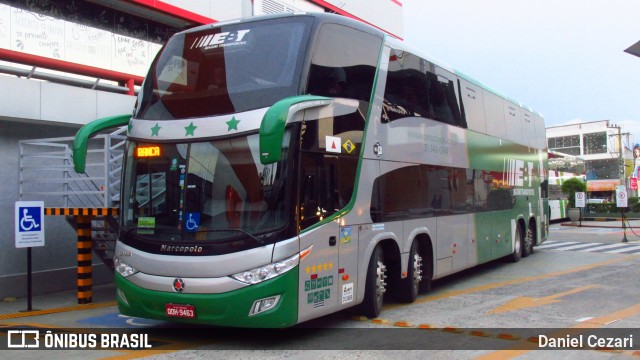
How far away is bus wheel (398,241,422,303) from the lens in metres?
10.1

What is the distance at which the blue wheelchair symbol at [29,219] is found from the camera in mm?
9836

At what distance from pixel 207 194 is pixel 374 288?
306 cm

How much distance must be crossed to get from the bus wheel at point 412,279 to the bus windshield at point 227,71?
13.8 feet

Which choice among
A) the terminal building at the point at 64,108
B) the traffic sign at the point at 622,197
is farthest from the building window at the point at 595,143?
the terminal building at the point at 64,108

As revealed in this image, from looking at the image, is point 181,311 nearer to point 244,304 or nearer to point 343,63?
point 244,304

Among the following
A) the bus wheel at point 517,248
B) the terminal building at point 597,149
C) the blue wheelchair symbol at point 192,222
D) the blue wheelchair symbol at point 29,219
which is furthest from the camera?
the terminal building at point 597,149

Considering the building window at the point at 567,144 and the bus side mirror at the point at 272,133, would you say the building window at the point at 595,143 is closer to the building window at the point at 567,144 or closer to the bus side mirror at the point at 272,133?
the building window at the point at 567,144

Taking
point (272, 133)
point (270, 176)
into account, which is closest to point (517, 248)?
point (270, 176)

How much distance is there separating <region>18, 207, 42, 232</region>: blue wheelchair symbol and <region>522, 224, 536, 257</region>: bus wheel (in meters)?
13.3

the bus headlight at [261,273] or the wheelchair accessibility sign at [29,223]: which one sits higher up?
the wheelchair accessibility sign at [29,223]

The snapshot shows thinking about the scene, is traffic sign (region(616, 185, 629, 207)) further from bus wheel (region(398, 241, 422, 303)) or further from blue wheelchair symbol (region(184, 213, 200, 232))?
blue wheelchair symbol (region(184, 213, 200, 232))

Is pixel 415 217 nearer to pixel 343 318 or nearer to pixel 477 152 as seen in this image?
pixel 343 318

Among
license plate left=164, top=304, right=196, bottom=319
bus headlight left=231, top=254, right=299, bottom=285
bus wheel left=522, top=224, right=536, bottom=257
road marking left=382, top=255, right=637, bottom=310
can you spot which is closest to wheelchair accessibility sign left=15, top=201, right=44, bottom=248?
license plate left=164, top=304, right=196, bottom=319

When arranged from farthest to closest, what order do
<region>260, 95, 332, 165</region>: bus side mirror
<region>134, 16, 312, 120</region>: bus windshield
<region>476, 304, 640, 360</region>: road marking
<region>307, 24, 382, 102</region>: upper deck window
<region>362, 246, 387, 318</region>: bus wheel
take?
<region>362, 246, 387, 318</region>: bus wheel < <region>307, 24, 382, 102</region>: upper deck window < <region>134, 16, 312, 120</region>: bus windshield < <region>476, 304, 640, 360</region>: road marking < <region>260, 95, 332, 165</region>: bus side mirror
